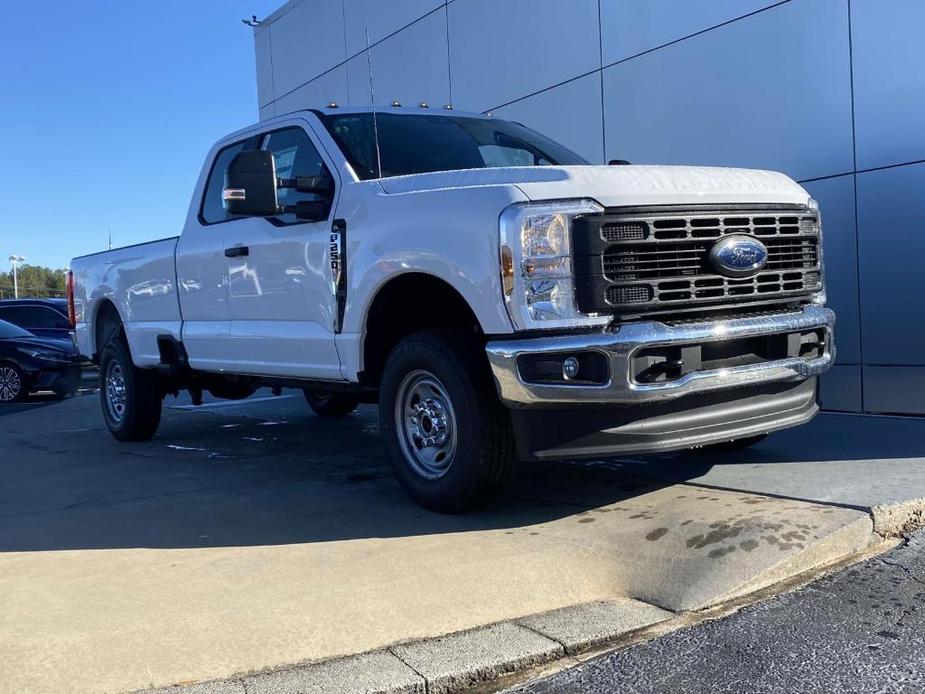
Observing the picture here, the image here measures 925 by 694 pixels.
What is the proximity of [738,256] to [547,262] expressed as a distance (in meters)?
0.99

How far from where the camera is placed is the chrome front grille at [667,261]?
13.8 feet

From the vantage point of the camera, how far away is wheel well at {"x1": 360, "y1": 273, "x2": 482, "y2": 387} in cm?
493

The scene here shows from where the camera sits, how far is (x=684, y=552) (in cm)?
409

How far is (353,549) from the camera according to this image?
173 inches

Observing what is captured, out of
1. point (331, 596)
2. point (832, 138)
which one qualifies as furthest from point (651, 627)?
point (832, 138)

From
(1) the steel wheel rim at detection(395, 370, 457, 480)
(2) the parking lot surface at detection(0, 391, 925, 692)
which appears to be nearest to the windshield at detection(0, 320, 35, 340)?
(2) the parking lot surface at detection(0, 391, 925, 692)

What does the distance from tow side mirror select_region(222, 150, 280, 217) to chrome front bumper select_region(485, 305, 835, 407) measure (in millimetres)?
1814

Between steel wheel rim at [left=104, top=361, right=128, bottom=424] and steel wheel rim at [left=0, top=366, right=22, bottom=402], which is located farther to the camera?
steel wheel rim at [left=0, top=366, right=22, bottom=402]

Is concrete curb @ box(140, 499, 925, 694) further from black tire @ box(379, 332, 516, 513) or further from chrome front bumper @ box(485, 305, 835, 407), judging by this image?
black tire @ box(379, 332, 516, 513)

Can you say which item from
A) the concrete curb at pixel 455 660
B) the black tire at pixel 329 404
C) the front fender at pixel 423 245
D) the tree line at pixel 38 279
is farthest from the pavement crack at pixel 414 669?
the tree line at pixel 38 279

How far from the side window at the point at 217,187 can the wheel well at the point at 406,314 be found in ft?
6.77

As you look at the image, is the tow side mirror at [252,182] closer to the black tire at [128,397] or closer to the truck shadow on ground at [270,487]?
the truck shadow on ground at [270,487]

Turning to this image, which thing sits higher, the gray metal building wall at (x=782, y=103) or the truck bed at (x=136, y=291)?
the gray metal building wall at (x=782, y=103)

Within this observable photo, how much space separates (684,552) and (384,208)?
2.34 metres
